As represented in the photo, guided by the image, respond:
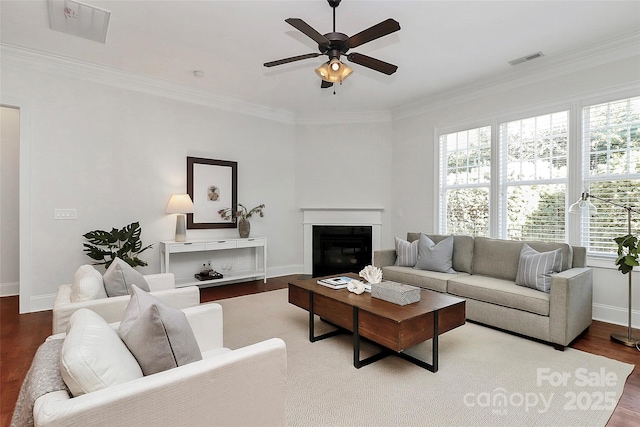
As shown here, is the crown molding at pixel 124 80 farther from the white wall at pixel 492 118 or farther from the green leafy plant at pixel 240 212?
the white wall at pixel 492 118

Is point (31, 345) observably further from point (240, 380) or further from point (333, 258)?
point (333, 258)

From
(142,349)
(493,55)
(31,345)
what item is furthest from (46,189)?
(493,55)

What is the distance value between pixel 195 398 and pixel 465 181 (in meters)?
4.54

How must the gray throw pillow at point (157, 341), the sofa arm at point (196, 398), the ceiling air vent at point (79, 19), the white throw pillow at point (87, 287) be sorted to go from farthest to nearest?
the ceiling air vent at point (79, 19) < the white throw pillow at point (87, 287) < the gray throw pillow at point (157, 341) < the sofa arm at point (196, 398)

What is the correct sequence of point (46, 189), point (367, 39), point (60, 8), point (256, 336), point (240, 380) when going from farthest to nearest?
point (46, 189), point (256, 336), point (60, 8), point (367, 39), point (240, 380)

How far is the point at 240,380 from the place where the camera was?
1263 mm

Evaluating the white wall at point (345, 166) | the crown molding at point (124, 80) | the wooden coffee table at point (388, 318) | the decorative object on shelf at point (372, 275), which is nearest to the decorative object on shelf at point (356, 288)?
the wooden coffee table at point (388, 318)

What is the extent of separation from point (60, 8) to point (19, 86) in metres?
1.45

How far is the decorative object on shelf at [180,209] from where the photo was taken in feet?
Result: 14.5

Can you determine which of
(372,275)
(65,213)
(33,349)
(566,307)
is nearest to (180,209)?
(65,213)

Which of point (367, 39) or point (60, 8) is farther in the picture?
point (60, 8)

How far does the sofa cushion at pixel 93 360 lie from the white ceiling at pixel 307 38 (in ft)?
8.83

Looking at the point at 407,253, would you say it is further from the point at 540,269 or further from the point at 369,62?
the point at 369,62

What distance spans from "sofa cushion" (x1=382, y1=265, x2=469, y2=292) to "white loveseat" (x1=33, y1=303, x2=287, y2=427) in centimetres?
265
